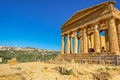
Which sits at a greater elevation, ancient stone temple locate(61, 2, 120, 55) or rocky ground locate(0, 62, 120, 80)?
ancient stone temple locate(61, 2, 120, 55)

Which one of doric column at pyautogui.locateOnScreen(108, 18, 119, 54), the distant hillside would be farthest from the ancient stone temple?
the distant hillside

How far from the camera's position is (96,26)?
30.1m

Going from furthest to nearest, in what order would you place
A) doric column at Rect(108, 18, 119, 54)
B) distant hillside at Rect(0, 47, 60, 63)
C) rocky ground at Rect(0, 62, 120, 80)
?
distant hillside at Rect(0, 47, 60, 63) < doric column at Rect(108, 18, 119, 54) < rocky ground at Rect(0, 62, 120, 80)

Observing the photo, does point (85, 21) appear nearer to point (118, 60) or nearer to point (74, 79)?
point (118, 60)

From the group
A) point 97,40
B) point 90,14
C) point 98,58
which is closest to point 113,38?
point 97,40

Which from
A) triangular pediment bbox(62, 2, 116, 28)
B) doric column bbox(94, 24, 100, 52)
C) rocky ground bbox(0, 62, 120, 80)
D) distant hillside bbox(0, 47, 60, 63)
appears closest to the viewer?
rocky ground bbox(0, 62, 120, 80)

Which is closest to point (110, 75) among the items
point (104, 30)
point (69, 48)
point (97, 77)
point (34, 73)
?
point (97, 77)

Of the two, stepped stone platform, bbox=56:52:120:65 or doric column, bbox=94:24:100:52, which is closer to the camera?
stepped stone platform, bbox=56:52:120:65

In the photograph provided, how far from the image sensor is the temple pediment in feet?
90.1

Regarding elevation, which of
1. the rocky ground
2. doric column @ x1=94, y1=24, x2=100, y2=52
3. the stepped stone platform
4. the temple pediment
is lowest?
the rocky ground

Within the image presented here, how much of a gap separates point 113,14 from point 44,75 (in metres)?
18.2

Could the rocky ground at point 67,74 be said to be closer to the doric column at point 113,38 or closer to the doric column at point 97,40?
the doric column at point 113,38

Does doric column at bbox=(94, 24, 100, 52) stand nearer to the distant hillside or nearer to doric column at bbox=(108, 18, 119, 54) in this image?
doric column at bbox=(108, 18, 119, 54)

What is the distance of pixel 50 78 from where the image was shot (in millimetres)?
13406
